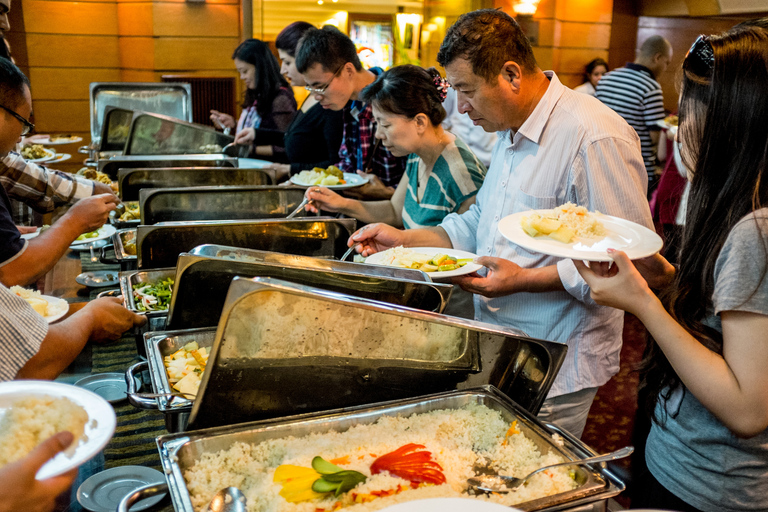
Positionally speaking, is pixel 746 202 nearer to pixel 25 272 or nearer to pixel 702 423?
pixel 702 423

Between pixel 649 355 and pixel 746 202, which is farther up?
pixel 746 202

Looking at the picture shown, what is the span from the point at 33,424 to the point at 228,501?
291 mm

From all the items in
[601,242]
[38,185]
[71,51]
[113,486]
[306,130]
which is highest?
[71,51]

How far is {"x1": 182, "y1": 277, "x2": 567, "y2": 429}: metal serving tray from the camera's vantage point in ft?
3.25

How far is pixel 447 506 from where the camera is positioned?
0.75 m

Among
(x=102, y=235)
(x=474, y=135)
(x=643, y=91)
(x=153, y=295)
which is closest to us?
(x=153, y=295)

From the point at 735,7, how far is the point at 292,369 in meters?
7.98

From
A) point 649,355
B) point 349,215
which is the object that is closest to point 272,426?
point 649,355

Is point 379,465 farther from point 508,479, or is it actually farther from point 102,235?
point 102,235

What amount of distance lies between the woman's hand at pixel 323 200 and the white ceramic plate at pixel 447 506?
1.81m

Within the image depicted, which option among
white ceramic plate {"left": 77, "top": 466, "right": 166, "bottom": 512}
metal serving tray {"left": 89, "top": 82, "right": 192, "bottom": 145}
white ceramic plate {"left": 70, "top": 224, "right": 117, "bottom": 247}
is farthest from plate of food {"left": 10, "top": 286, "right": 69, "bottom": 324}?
metal serving tray {"left": 89, "top": 82, "right": 192, "bottom": 145}

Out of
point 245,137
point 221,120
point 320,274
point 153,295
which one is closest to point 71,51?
point 221,120

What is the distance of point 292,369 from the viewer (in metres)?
1.07

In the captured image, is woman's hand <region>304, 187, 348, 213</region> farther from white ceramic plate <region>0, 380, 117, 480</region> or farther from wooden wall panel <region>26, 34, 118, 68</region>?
wooden wall panel <region>26, 34, 118, 68</region>
